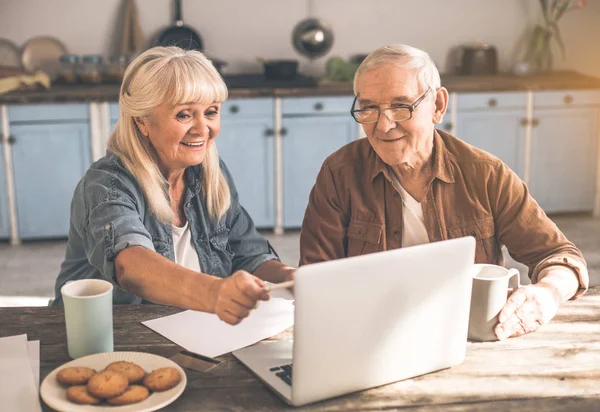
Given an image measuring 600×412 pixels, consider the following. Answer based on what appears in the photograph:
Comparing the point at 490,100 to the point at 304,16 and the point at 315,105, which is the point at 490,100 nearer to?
the point at 315,105

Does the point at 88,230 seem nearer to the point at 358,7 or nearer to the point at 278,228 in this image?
the point at 278,228

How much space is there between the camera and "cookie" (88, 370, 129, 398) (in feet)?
4.30

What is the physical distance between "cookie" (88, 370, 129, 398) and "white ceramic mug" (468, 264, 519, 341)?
699 mm

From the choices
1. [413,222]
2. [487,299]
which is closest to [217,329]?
[487,299]

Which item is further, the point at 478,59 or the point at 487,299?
the point at 478,59

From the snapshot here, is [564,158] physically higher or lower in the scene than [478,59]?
lower

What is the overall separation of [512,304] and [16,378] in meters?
0.99

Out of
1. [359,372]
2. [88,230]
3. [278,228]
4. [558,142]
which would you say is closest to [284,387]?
[359,372]

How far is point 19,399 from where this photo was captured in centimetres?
135

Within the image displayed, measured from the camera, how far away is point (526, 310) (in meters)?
1.67

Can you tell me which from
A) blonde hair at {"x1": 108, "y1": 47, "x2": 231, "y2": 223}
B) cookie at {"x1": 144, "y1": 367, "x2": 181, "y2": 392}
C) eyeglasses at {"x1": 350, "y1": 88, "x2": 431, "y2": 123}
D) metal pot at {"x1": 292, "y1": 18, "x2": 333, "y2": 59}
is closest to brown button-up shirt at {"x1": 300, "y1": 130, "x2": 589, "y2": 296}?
eyeglasses at {"x1": 350, "y1": 88, "x2": 431, "y2": 123}

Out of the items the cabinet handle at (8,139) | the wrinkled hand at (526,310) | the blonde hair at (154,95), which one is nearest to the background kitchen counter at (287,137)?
the cabinet handle at (8,139)

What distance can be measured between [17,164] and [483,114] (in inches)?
111

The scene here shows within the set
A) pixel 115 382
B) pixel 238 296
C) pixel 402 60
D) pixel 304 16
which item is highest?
pixel 304 16
